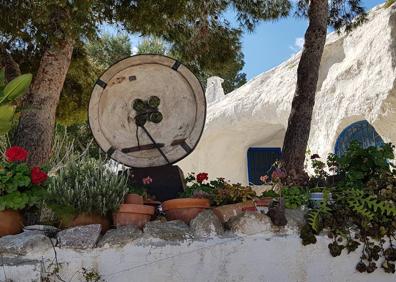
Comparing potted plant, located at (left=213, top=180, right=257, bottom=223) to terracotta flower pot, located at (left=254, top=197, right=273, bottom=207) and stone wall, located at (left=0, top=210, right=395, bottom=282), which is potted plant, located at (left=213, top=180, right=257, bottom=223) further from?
stone wall, located at (left=0, top=210, right=395, bottom=282)

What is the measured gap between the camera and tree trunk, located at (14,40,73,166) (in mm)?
7160

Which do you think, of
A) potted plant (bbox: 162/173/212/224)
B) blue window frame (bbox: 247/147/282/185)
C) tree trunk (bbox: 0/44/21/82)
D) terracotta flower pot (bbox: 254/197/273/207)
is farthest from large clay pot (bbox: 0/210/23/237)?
blue window frame (bbox: 247/147/282/185)

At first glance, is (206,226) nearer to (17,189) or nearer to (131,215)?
(131,215)

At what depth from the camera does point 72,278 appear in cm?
396

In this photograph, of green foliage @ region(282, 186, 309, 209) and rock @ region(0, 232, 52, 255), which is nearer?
rock @ region(0, 232, 52, 255)

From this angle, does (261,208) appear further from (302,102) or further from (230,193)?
(302,102)

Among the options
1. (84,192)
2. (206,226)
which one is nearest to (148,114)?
(84,192)

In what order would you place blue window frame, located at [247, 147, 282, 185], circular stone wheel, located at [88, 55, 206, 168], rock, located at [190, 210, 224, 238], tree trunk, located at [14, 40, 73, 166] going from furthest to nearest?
blue window frame, located at [247, 147, 282, 185]
tree trunk, located at [14, 40, 73, 166]
circular stone wheel, located at [88, 55, 206, 168]
rock, located at [190, 210, 224, 238]

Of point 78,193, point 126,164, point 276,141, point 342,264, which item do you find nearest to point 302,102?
point 126,164

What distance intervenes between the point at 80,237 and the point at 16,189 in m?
0.69

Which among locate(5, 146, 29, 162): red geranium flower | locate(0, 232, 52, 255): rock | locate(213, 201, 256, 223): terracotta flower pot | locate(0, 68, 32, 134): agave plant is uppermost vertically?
locate(0, 68, 32, 134): agave plant

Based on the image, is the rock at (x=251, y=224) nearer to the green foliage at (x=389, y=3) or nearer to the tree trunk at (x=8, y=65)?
the tree trunk at (x=8, y=65)

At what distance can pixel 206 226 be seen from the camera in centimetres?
411

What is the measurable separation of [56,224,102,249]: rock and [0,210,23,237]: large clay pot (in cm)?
47
